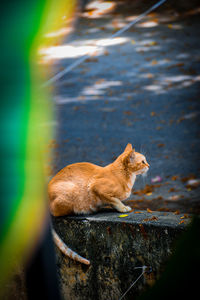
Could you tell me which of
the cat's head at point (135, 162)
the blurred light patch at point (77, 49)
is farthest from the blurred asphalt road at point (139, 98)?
the cat's head at point (135, 162)

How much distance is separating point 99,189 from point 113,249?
39cm

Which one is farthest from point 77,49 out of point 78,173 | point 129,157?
point 129,157

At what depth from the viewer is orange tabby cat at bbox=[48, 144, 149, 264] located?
2398mm

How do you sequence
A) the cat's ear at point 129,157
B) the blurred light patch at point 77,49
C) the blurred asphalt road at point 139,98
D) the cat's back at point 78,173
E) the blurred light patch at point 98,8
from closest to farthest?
the cat's ear at point 129,157 → the cat's back at point 78,173 → the blurred asphalt road at point 139,98 → the blurred light patch at point 77,49 → the blurred light patch at point 98,8

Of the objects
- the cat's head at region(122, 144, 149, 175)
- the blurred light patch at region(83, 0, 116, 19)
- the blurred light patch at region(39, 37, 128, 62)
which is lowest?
the blurred light patch at region(39, 37, 128, 62)

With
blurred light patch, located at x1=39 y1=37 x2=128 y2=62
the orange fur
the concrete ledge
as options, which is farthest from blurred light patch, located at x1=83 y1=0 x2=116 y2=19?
the concrete ledge

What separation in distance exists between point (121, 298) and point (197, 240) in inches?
79.3

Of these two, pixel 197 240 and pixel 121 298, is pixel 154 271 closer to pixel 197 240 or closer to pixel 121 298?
pixel 121 298

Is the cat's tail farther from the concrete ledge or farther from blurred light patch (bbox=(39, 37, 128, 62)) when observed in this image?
blurred light patch (bbox=(39, 37, 128, 62))

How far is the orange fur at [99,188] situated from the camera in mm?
2398

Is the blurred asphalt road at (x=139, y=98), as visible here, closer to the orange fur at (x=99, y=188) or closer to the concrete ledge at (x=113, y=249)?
the orange fur at (x=99, y=188)

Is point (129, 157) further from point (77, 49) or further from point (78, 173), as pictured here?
point (77, 49)

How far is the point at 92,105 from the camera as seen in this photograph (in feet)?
21.0

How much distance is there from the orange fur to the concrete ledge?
7 cm
